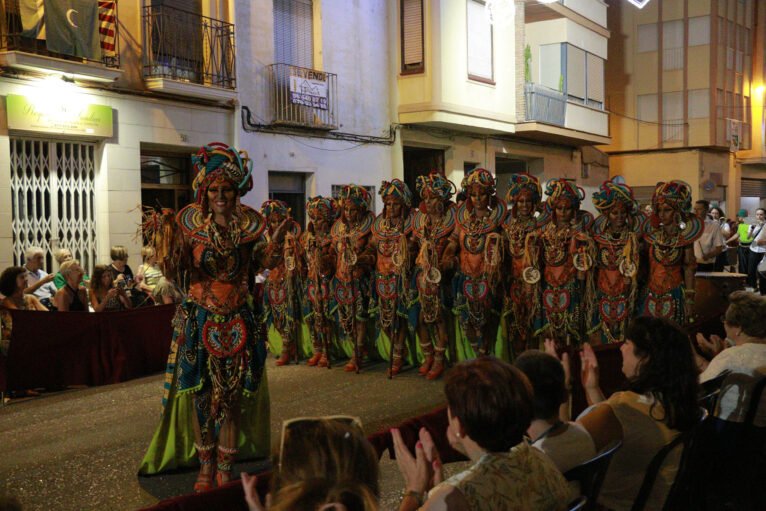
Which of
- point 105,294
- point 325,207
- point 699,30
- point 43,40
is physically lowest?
point 105,294

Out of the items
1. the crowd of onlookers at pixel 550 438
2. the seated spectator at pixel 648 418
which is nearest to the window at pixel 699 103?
the crowd of onlookers at pixel 550 438

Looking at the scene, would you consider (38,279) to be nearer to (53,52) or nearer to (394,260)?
(53,52)

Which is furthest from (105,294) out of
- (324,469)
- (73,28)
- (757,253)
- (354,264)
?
(757,253)

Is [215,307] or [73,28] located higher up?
[73,28]

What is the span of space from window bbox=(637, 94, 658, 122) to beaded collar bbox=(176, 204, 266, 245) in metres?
26.9

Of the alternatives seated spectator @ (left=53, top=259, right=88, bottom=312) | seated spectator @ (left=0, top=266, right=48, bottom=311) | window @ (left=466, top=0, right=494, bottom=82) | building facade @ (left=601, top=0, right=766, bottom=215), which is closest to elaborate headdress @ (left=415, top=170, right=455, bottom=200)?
seated spectator @ (left=53, top=259, right=88, bottom=312)

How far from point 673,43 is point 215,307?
28.0 m

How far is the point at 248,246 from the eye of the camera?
5199mm

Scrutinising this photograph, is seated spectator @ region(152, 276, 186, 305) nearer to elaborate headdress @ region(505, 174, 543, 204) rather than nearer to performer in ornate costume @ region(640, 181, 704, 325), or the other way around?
elaborate headdress @ region(505, 174, 543, 204)

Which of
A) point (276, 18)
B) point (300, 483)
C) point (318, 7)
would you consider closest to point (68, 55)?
point (276, 18)

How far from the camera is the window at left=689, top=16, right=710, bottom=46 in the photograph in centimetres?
2881

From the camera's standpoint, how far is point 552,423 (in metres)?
3.13

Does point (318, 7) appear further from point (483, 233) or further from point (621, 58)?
point (621, 58)

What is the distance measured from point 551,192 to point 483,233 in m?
0.80
